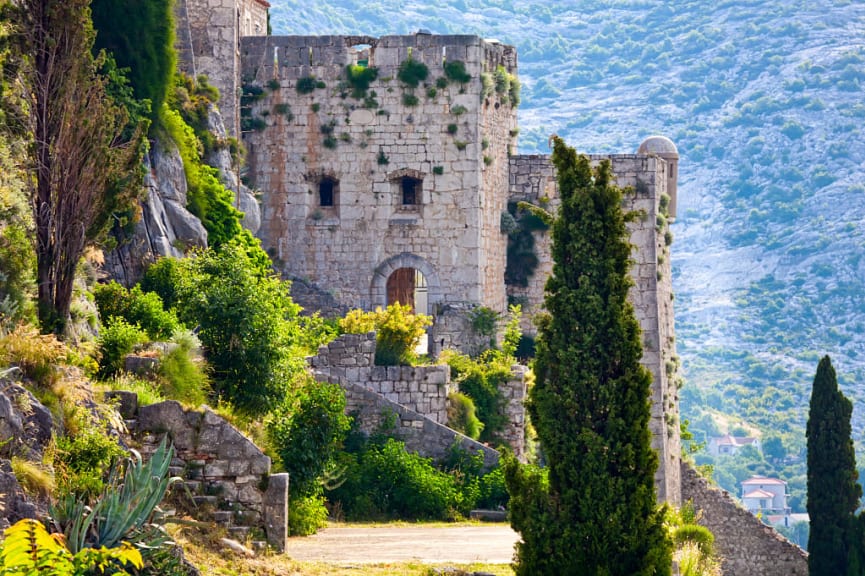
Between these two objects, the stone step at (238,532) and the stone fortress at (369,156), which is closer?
the stone step at (238,532)

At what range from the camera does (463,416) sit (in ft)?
113

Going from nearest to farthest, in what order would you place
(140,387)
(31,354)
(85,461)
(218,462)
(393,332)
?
1. (85,461)
2. (31,354)
3. (218,462)
4. (140,387)
5. (393,332)

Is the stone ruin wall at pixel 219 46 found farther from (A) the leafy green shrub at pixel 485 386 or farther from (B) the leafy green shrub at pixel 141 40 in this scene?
(A) the leafy green shrub at pixel 485 386

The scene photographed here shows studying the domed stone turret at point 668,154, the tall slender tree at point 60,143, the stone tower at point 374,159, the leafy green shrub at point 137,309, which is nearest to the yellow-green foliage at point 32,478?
the tall slender tree at point 60,143

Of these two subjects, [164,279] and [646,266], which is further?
[646,266]

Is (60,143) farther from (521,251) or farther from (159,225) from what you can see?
(521,251)

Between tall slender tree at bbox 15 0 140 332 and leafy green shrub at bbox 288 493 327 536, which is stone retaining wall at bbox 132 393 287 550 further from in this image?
leafy green shrub at bbox 288 493 327 536

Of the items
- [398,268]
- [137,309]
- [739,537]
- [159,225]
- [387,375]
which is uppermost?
[398,268]

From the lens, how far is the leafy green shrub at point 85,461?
65.9ft

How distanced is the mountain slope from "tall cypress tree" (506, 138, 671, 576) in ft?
304

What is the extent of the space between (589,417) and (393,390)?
37.9ft

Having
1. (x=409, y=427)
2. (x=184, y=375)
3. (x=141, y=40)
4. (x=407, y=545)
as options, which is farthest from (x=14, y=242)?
(x=409, y=427)

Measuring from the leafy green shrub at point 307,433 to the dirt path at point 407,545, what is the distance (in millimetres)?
829

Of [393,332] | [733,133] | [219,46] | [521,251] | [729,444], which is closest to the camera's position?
[393,332]
